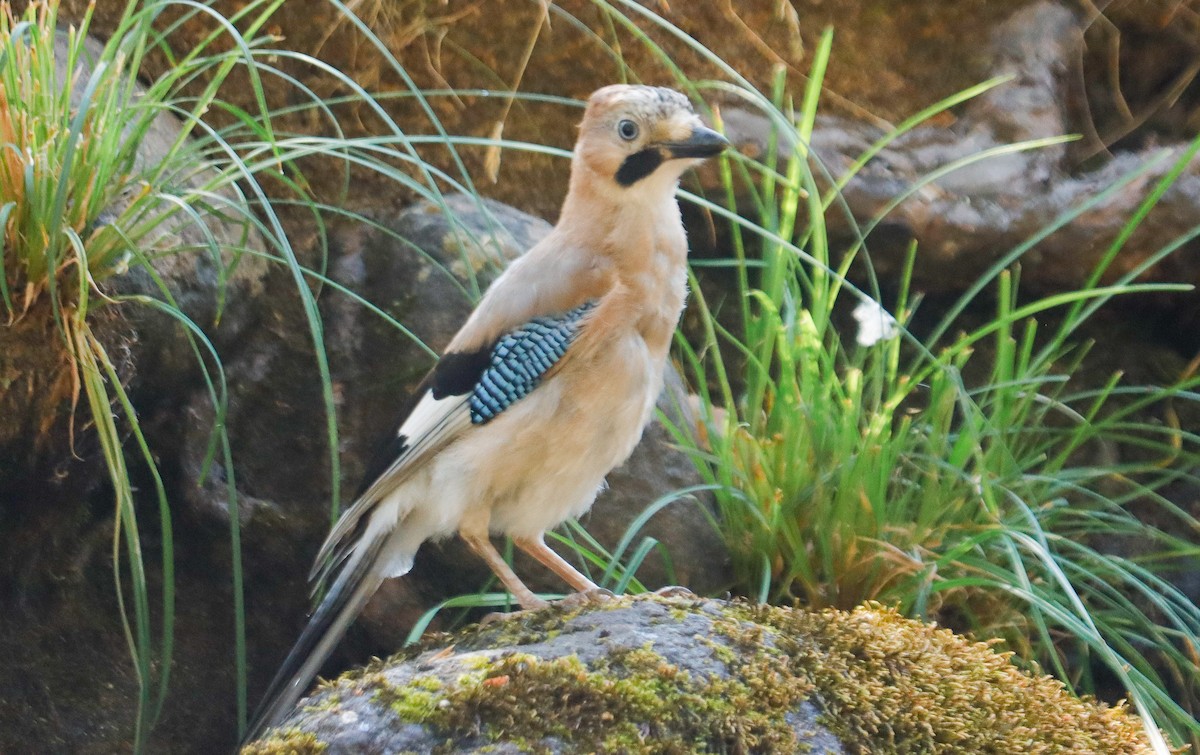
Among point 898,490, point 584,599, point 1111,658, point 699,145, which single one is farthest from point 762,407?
point 1111,658

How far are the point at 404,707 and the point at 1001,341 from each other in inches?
76.4

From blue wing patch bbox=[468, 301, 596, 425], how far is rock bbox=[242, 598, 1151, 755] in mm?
470

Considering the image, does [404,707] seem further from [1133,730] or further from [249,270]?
[249,270]

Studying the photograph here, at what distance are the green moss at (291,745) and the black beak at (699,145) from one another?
56.1 inches

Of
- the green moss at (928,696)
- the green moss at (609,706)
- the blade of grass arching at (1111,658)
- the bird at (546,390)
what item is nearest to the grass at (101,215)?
the bird at (546,390)

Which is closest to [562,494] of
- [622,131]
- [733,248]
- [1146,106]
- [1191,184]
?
[622,131]

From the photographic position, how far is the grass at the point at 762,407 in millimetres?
2357

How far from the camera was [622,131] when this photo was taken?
257 cm

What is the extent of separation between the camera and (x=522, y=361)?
8.02 ft

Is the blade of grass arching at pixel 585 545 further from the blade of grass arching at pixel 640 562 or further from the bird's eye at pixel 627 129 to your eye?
the bird's eye at pixel 627 129

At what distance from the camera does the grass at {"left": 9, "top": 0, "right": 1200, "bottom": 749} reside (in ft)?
7.73

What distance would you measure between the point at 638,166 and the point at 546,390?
54 centimetres

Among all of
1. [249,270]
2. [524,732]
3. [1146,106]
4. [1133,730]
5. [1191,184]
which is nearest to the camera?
[524,732]

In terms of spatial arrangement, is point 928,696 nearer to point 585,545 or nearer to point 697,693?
point 697,693
